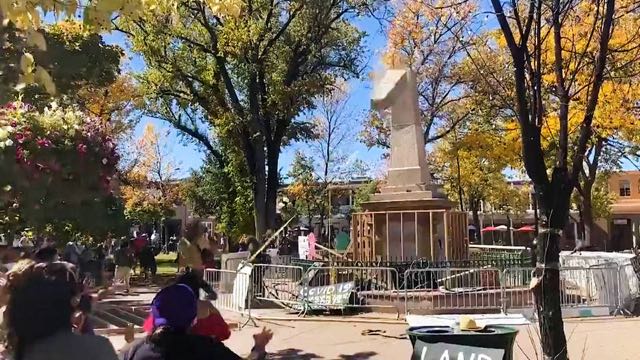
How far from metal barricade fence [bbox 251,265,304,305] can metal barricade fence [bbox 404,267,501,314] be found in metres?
2.38

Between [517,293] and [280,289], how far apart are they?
15.5 ft

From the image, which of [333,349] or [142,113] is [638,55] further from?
[142,113]

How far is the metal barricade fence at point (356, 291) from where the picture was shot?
42.3ft

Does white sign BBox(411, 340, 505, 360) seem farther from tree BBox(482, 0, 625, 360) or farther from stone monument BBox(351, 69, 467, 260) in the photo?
stone monument BBox(351, 69, 467, 260)

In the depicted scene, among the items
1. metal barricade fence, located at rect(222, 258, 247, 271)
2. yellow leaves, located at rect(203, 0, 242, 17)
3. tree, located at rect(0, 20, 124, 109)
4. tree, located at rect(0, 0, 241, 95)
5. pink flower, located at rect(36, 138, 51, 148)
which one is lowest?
metal barricade fence, located at rect(222, 258, 247, 271)

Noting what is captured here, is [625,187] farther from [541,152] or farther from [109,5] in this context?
[109,5]

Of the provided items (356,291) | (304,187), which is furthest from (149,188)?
(356,291)

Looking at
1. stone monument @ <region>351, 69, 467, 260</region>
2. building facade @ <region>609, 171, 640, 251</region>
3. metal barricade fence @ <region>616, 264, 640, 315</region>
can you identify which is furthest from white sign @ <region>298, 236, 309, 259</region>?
building facade @ <region>609, 171, 640, 251</region>

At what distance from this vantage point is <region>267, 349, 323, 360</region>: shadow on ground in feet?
31.0

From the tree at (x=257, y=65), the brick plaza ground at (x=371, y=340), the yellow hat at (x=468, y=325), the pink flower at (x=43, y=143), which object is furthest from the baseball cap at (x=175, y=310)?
the tree at (x=257, y=65)

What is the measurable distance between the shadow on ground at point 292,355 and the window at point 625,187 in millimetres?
61117

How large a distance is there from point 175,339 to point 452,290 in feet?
33.0

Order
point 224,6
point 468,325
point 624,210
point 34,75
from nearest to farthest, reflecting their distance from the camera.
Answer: point 34,75
point 224,6
point 468,325
point 624,210

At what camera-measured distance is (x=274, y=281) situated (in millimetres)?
14188
